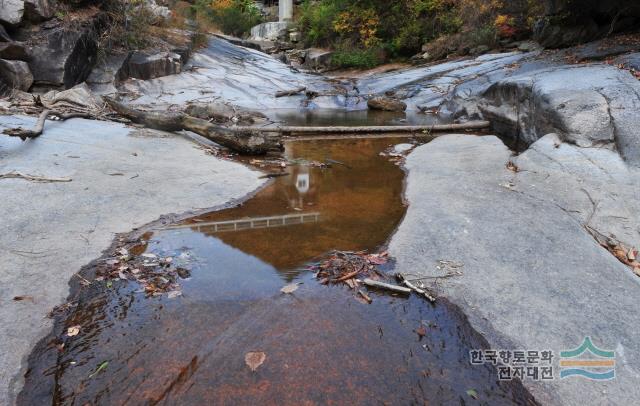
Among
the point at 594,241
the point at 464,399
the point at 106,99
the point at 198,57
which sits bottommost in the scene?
the point at 464,399

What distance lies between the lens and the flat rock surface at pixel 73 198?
285 cm

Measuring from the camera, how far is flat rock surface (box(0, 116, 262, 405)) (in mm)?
2846

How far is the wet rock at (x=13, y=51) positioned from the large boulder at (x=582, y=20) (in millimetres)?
17341

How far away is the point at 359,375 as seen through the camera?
2514mm

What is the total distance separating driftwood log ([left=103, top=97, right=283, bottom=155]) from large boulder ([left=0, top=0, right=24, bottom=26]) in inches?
252

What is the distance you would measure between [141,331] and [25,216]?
221cm

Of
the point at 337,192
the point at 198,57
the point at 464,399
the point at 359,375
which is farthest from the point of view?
the point at 198,57

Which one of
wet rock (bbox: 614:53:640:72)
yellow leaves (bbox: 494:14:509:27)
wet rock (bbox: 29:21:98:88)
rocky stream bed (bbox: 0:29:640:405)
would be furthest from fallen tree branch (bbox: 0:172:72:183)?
yellow leaves (bbox: 494:14:509:27)

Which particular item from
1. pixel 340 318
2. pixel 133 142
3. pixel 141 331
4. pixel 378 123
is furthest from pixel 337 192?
pixel 378 123

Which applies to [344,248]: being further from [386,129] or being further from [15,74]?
[15,74]

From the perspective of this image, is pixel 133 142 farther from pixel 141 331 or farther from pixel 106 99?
pixel 141 331

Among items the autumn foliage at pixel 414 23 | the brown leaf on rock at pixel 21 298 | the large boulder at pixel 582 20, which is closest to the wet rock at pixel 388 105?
the large boulder at pixel 582 20

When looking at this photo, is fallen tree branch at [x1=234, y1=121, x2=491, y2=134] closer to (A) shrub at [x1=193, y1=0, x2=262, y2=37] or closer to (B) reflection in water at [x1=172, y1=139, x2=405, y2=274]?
(B) reflection in water at [x1=172, y1=139, x2=405, y2=274]

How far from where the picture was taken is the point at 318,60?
26.1m
